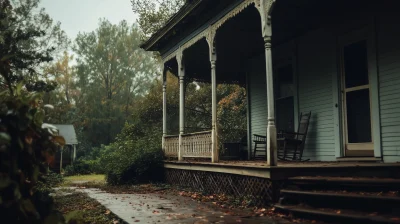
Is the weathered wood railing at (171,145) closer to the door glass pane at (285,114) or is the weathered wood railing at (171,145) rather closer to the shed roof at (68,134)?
the door glass pane at (285,114)

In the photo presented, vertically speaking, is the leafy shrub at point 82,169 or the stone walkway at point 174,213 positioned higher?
the stone walkway at point 174,213

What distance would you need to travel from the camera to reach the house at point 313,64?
670 cm

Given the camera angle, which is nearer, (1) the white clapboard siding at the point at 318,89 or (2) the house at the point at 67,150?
(1) the white clapboard siding at the point at 318,89

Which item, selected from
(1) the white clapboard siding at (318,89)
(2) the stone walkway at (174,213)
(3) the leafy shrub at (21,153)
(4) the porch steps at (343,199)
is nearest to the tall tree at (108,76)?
(1) the white clapboard siding at (318,89)

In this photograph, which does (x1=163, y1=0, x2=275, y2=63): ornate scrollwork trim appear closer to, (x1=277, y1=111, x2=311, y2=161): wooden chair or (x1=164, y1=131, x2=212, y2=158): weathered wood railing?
(x1=164, y1=131, x2=212, y2=158): weathered wood railing

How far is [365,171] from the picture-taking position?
18.7ft

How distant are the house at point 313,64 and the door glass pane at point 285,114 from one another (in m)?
0.03

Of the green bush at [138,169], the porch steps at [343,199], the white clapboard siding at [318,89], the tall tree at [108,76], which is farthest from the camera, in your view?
the tall tree at [108,76]

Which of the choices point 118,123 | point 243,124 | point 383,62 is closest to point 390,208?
point 383,62

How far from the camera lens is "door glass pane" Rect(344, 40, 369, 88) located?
24.0 ft

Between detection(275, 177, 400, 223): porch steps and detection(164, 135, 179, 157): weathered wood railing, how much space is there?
19.0ft

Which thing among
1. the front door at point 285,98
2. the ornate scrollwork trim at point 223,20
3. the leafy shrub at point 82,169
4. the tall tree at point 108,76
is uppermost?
the tall tree at point 108,76

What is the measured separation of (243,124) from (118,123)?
75.2 ft

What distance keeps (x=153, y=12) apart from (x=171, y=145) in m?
16.4
